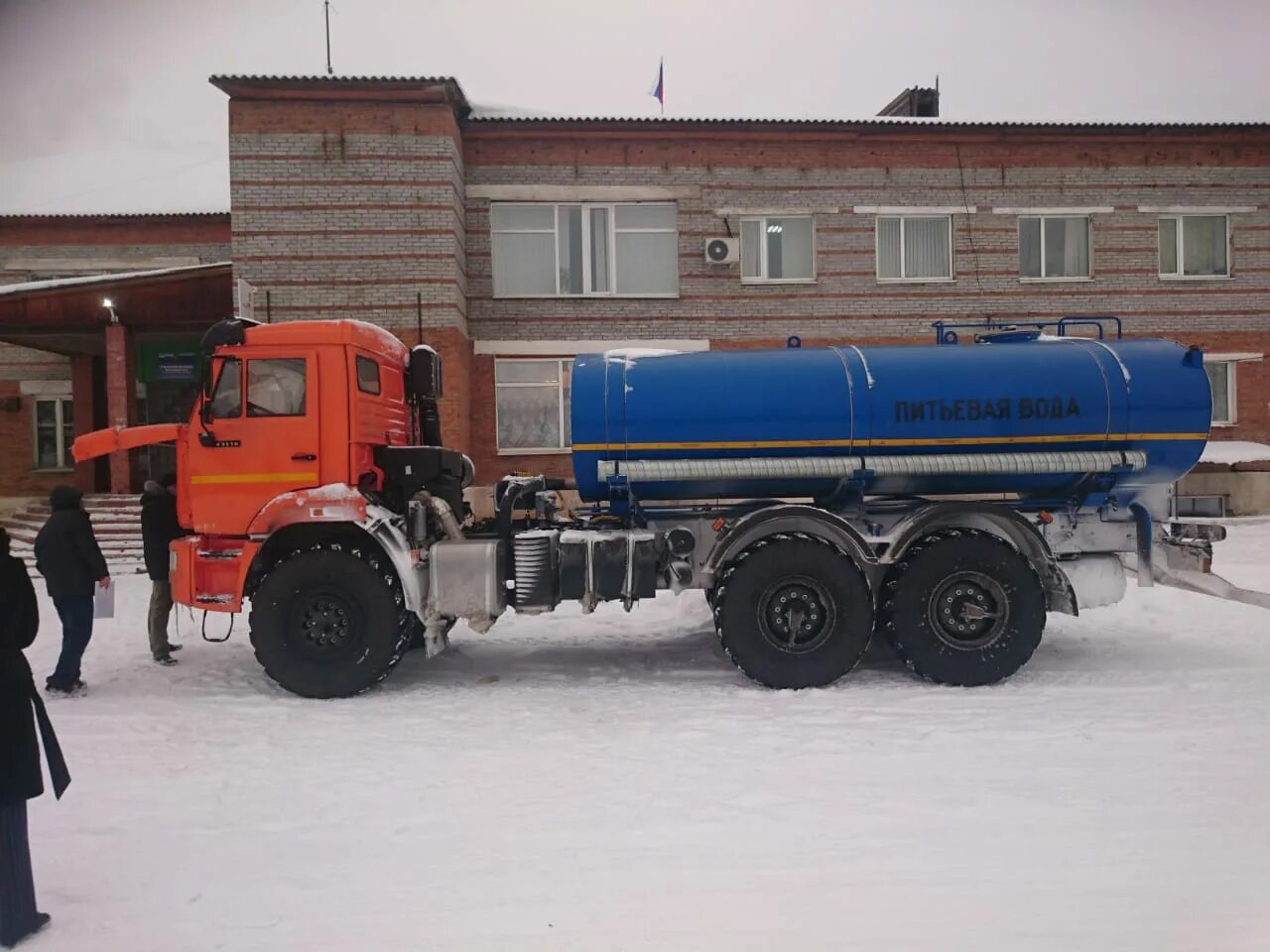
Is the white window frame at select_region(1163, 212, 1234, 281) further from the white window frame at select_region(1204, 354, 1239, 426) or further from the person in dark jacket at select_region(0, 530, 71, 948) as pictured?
the person in dark jacket at select_region(0, 530, 71, 948)

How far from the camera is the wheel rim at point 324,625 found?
758 cm

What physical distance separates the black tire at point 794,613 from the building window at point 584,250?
11.9m

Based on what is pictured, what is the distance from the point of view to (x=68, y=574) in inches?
308

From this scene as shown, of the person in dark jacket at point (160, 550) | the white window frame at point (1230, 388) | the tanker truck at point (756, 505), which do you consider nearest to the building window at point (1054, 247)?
the white window frame at point (1230, 388)

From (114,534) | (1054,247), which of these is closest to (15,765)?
(114,534)

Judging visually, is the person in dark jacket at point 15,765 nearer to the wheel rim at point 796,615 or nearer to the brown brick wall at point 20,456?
the wheel rim at point 796,615

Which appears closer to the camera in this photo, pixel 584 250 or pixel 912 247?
pixel 584 250

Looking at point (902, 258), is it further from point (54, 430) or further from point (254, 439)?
point (54, 430)

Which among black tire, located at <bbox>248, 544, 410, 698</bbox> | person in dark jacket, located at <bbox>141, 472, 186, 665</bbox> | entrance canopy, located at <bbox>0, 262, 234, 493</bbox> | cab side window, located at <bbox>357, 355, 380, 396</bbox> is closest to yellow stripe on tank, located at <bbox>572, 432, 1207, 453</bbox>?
cab side window, located at <bbox>357, 355, 380, 396</bbox>

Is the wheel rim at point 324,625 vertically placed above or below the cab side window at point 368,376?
below

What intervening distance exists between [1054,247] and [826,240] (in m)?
4.90

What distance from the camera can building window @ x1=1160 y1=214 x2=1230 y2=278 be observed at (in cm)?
1941

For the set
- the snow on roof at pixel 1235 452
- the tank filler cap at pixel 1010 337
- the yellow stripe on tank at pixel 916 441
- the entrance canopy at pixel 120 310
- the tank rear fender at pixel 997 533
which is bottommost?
the tank rear fender at pixel 997 533

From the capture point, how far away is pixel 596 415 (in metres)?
7.78
